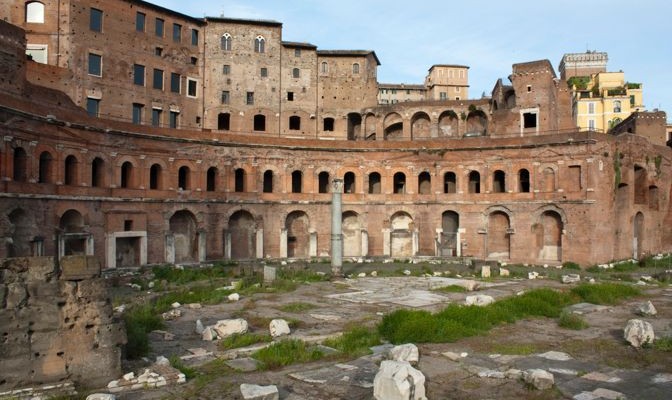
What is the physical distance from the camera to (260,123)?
4359cm

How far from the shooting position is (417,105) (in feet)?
148

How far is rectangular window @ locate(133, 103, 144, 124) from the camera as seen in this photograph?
3738cm

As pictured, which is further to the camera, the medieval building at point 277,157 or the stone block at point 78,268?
the medieval building at point 277,157

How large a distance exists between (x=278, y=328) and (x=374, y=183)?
27483 mm

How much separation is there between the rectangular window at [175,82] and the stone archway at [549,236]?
86.6 ft

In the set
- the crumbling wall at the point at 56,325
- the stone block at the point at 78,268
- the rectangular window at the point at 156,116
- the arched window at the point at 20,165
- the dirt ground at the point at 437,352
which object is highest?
the rectangular window at the point at 156,116

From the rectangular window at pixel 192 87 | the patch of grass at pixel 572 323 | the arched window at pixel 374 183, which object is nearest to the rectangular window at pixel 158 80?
the rectangular window at pixel 192 87

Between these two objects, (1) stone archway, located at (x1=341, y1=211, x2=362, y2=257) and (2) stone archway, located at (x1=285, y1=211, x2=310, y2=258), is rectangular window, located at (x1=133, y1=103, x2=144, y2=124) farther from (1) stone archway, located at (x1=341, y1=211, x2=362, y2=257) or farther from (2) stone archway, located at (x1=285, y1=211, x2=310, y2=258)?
(1) stone archway, located at (x1=341, y1=211, x2=362, y2=257)

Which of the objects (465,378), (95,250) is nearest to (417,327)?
(465,378)

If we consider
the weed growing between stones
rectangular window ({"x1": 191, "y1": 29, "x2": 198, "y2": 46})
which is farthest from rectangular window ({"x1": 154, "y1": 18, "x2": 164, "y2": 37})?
the weed growing between stones

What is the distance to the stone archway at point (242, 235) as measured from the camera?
36344 mm

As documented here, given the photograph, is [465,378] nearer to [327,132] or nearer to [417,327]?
[417,327]

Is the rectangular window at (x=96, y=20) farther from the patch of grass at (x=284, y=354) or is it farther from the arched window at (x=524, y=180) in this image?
the patch of grass at (x=284, y=354)

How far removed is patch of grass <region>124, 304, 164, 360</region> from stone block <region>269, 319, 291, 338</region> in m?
3.13
